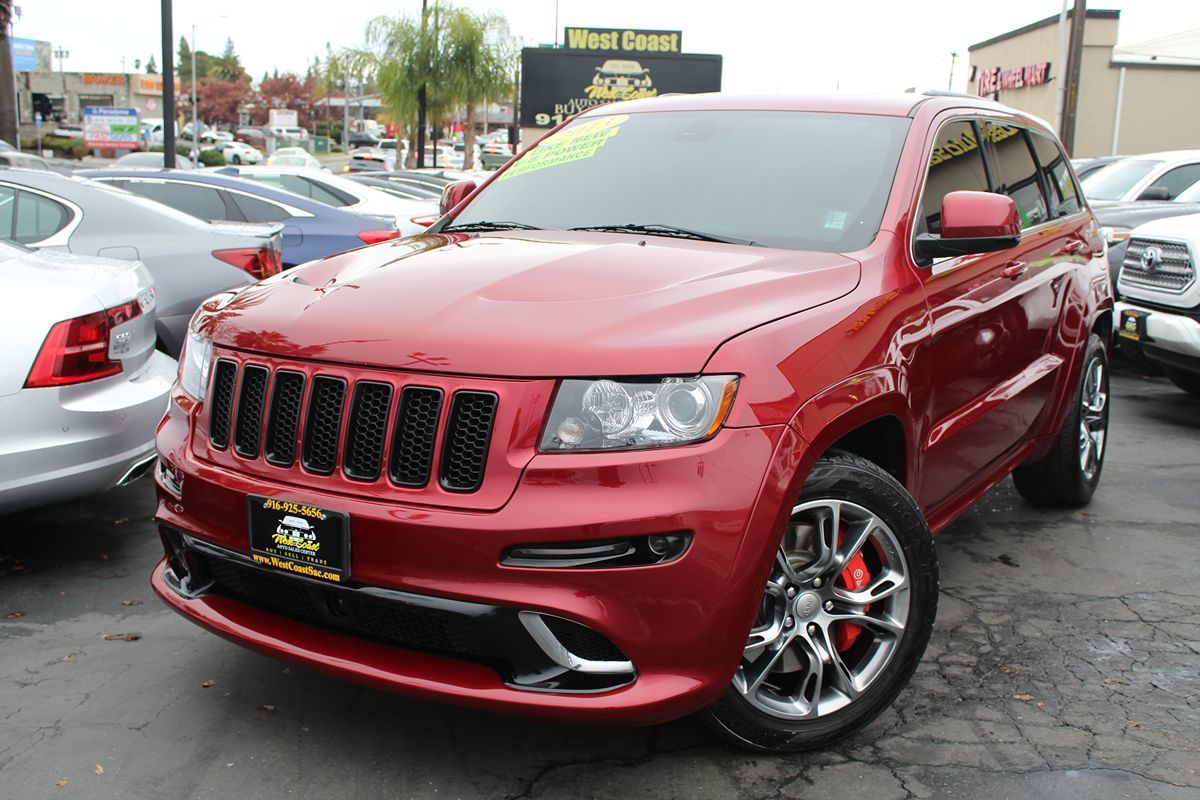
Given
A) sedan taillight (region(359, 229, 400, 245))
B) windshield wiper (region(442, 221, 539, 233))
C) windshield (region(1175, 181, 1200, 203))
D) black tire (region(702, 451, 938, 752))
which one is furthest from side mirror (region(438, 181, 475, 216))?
windshield (region(1175, 181, 1200, 203))

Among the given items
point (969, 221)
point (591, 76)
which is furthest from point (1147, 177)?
point (591, 76)

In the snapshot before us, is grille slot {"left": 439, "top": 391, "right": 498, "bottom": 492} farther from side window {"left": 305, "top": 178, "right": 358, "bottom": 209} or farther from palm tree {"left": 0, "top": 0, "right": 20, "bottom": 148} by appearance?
palm tree {"left": 0, "top": 0, "right": 20, "bottom": 148}

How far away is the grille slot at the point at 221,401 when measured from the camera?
309 cm

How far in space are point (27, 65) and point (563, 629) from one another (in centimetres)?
7314

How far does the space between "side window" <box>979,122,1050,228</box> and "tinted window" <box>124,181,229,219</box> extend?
7.00 metres

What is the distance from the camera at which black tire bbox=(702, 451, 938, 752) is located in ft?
9.82

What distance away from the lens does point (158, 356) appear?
5133 mm

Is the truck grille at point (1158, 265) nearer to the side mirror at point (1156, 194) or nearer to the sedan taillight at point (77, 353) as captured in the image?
the side mirror at point (1156, 194)

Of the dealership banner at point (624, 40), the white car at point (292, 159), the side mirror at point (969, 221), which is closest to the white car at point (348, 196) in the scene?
the side mirror at point (969, 221)

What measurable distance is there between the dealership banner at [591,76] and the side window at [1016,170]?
97.7 ft

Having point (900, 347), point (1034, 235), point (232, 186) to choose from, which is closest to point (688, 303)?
point (900, 347)

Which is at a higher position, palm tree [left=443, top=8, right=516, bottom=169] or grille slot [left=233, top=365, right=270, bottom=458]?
palm tree [left=443, top=8, right=516, bottom=169]

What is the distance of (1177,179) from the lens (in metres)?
12.0

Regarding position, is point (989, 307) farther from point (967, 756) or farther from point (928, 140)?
point (967, 756)
